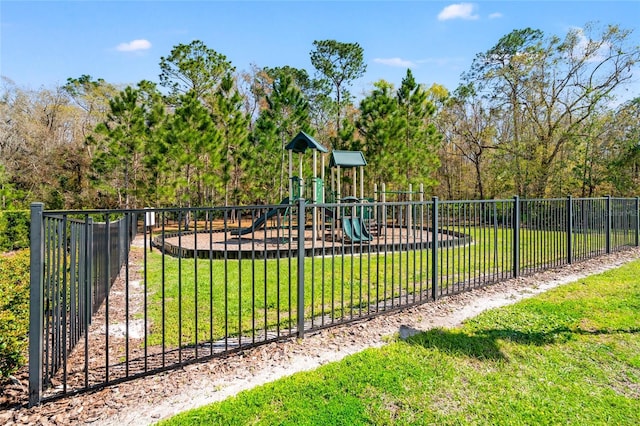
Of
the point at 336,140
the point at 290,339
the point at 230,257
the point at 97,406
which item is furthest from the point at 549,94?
the point at 97,406

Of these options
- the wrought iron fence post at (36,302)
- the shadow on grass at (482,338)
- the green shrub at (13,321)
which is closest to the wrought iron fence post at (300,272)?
the shadow on grass at (482,338)

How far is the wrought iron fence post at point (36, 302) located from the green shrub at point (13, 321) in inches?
5.9

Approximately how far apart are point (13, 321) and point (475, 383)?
130 inches

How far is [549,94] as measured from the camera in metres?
17.7

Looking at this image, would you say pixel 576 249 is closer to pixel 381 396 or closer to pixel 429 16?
pixel 429 16

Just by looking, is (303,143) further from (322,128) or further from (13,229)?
(322,128)

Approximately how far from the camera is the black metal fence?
2.48m

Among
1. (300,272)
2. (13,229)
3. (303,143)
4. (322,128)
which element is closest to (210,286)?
(300,272)

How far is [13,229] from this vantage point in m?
10.6

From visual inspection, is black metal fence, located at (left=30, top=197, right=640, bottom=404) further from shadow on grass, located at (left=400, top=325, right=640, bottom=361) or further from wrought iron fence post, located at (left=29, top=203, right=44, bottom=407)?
shadow on grass, located at (left=400, top=325, right=640, bottom=361)

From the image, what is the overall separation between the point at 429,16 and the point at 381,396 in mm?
8070

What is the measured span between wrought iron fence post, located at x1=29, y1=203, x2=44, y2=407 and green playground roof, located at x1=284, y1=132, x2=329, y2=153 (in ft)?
25.6

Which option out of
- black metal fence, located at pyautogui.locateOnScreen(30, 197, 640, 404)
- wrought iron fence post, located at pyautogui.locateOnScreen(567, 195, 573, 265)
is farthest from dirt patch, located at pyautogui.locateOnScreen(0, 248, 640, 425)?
wrought iron fence post, located at pyautogui.locateOnScreen(567, 195, 573, 265)

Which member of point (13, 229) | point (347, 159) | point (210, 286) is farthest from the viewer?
point (347, 159)
